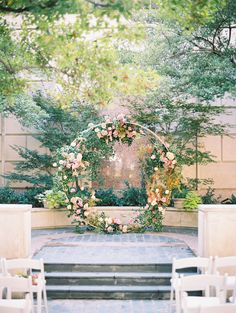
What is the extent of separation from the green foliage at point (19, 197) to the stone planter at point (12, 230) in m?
5.95

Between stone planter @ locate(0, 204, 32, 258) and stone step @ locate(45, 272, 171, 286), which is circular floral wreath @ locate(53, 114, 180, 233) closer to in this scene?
stone step @ locate(45, 272, 171, 286)

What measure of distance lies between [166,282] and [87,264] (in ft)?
4.67

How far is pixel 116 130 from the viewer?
12.0 m

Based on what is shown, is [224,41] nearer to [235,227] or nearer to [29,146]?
[235,227]

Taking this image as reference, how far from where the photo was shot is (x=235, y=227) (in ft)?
25.6

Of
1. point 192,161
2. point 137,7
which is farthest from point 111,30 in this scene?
point 192,161

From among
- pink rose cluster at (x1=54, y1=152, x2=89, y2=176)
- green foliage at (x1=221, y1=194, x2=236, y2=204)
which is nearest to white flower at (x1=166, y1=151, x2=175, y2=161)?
pink rose cluster at (x1=54, y1=152, x2=89, y2=176)

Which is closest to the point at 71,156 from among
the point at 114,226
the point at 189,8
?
the point at 114,226

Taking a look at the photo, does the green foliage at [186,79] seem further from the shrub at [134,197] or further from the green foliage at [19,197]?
the green foliage at [19,197]

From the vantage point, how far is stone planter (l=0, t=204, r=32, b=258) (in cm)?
774

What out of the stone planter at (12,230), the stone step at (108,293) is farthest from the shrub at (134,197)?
the stone planter at (12,230)

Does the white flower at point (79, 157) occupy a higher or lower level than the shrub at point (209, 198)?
higher

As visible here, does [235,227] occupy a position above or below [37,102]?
below

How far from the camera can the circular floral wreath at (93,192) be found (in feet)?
39.3
